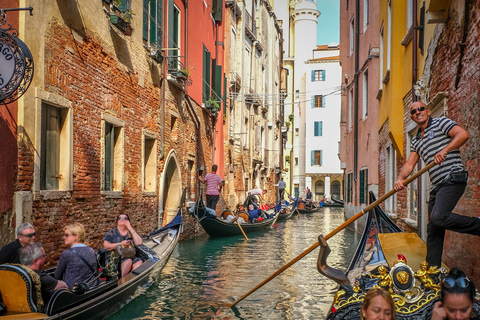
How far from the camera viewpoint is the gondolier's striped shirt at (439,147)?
11.4 feet

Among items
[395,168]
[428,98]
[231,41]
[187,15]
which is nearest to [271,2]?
[231,41]

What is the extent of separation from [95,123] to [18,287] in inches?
145

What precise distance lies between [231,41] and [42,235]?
11.2 meters

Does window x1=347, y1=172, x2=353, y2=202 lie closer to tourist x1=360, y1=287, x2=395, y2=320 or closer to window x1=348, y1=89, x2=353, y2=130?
window x1=348, y1=89, x2=353, y2=130

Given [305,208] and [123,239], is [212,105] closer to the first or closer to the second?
[123,239]

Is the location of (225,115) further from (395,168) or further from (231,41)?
(395,168)

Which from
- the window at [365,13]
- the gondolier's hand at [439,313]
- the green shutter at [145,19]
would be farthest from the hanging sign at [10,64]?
the window at [365,13]

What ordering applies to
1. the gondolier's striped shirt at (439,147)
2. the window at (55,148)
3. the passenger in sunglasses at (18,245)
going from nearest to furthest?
A: the gondolier's striped shirt at (439,147) < the passenger in sunglasses at (18,245) < the window at (55,148)

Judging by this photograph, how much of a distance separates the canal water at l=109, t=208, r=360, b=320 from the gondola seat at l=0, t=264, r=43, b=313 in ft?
4.35

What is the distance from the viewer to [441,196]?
11.3ft

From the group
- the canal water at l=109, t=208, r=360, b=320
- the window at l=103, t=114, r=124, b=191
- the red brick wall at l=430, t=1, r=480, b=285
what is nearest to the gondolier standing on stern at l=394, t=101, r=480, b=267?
the red brick wall at l=430, t=1, r=480, b=285

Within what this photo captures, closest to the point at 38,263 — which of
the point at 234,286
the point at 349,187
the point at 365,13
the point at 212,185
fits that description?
the point at 234,286

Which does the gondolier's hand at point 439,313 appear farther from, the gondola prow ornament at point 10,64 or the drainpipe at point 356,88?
the drainpipe at point 356,88

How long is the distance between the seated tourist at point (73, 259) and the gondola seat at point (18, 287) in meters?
0.68
